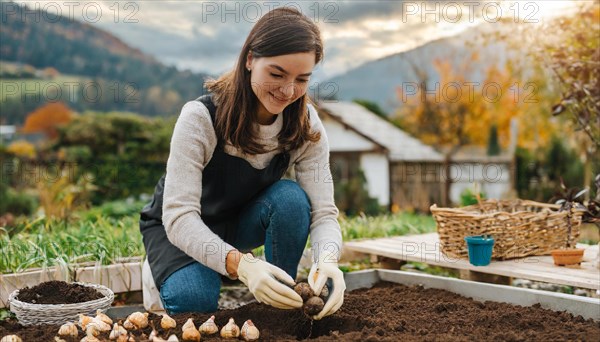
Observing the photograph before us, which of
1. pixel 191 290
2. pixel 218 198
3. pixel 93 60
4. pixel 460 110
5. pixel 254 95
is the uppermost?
pixel 93 60

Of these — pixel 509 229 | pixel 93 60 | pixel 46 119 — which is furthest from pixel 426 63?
pixel 509 229

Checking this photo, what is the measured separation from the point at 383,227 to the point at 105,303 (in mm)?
2601

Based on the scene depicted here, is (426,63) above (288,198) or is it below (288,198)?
above

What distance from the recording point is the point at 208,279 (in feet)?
7.46

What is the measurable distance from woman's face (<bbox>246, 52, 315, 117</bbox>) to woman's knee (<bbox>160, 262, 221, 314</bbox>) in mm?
682

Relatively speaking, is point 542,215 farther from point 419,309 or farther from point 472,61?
point 472,61

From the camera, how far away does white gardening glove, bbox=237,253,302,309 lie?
1870mm

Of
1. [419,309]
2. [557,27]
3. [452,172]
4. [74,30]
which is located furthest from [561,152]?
[74,30]

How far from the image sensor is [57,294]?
2.30m

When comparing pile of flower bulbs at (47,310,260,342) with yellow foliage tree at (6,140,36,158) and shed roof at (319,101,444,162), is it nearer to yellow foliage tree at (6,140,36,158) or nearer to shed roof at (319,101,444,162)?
shed roof at (319,101,444,162)

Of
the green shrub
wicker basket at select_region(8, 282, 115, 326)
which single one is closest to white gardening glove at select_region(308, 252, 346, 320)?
wicker basket at select_region(8, 282, 115, 326)

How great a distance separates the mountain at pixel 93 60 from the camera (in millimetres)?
17047

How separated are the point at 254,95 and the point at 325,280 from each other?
772mm

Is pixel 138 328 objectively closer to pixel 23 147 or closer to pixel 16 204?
pixel 16 204
